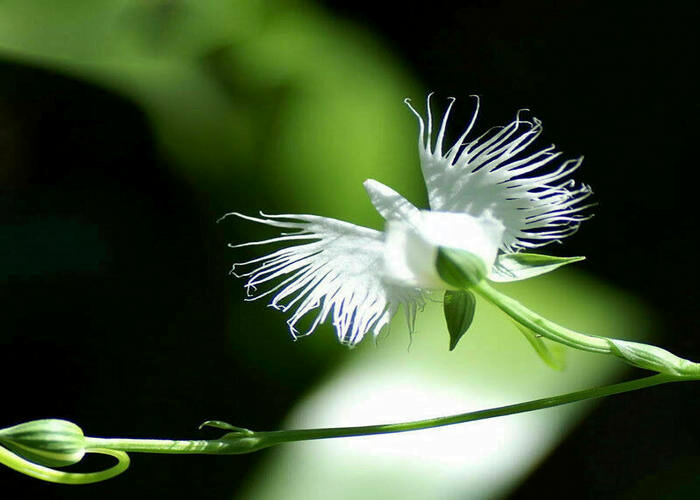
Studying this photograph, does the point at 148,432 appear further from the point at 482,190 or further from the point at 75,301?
the point at 482,190

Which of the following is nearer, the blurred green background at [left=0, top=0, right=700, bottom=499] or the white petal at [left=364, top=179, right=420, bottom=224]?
the white petal at [left=364, top=179, right=420, bottom=224]

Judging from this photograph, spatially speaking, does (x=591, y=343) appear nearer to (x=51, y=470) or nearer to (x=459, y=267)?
(x=459, y=267)

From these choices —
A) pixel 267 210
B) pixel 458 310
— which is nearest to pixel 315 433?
pixel 458 310

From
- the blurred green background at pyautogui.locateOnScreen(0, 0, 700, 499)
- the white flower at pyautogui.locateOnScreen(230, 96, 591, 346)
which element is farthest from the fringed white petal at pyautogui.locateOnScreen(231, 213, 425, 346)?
the blurred green background at pyautogui.locateOnScreen(0, 0, 700, 499)

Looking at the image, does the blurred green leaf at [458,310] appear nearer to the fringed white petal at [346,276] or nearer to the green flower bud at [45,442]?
the fringed white petal at [346,276]

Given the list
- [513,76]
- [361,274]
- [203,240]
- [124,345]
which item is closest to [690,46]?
[513,76]

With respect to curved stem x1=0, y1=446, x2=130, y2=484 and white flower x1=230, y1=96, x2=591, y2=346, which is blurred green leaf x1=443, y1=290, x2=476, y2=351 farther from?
curved stem x1=0, y1=446, x2=130, y2=484
